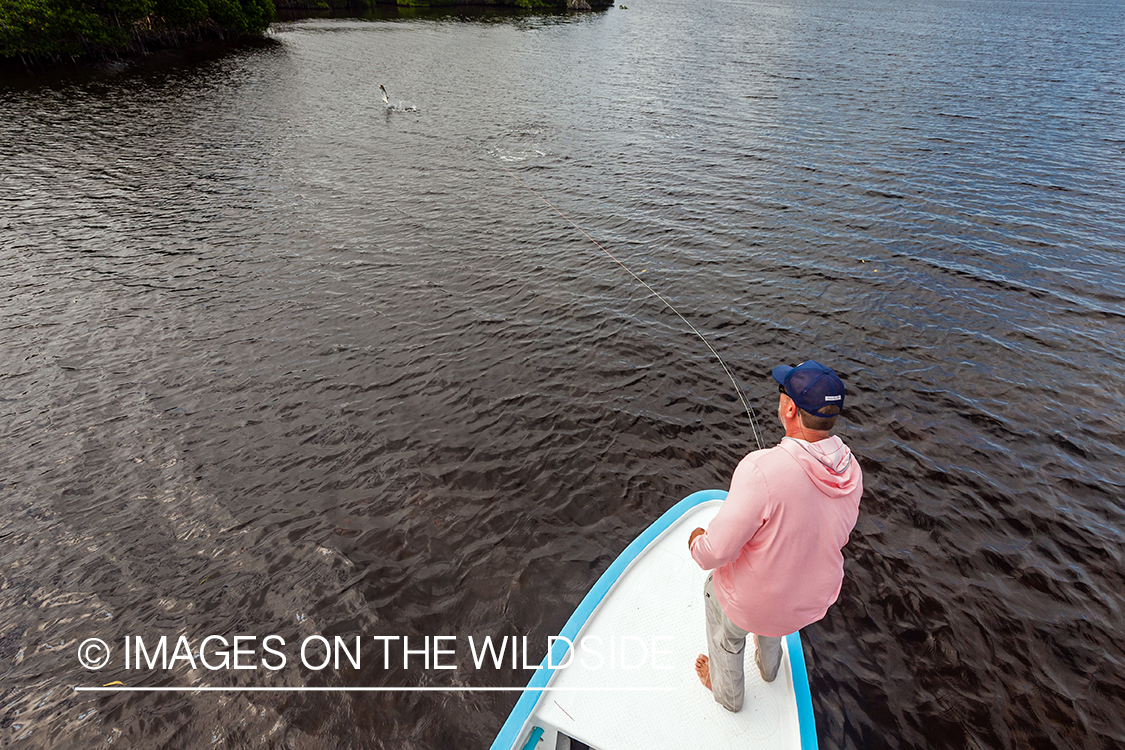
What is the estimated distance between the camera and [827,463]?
3051 millimetres

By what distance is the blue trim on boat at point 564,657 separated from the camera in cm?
440

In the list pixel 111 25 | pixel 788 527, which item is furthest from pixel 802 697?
pixel 111 25

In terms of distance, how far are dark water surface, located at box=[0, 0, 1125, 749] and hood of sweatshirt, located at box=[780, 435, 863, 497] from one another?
3040 millimetres

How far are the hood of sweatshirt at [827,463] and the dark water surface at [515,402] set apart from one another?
304 centimetres

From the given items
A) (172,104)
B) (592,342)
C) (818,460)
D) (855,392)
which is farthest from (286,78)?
(818,460)

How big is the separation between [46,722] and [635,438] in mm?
8244

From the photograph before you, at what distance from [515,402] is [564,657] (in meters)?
5.31

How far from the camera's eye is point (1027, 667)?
560 centimetres

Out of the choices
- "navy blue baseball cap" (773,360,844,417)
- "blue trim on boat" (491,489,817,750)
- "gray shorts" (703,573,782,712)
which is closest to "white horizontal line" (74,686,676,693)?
"blue trim on boat" (491,489,817,750)

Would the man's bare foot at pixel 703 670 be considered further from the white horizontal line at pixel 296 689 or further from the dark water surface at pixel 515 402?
the white horizontal line at pixel 296 689

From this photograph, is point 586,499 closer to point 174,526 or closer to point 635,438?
point 635,438

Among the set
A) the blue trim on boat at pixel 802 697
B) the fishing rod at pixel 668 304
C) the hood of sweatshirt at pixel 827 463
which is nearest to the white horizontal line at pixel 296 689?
the blue trim on boat at pixel 802 697
